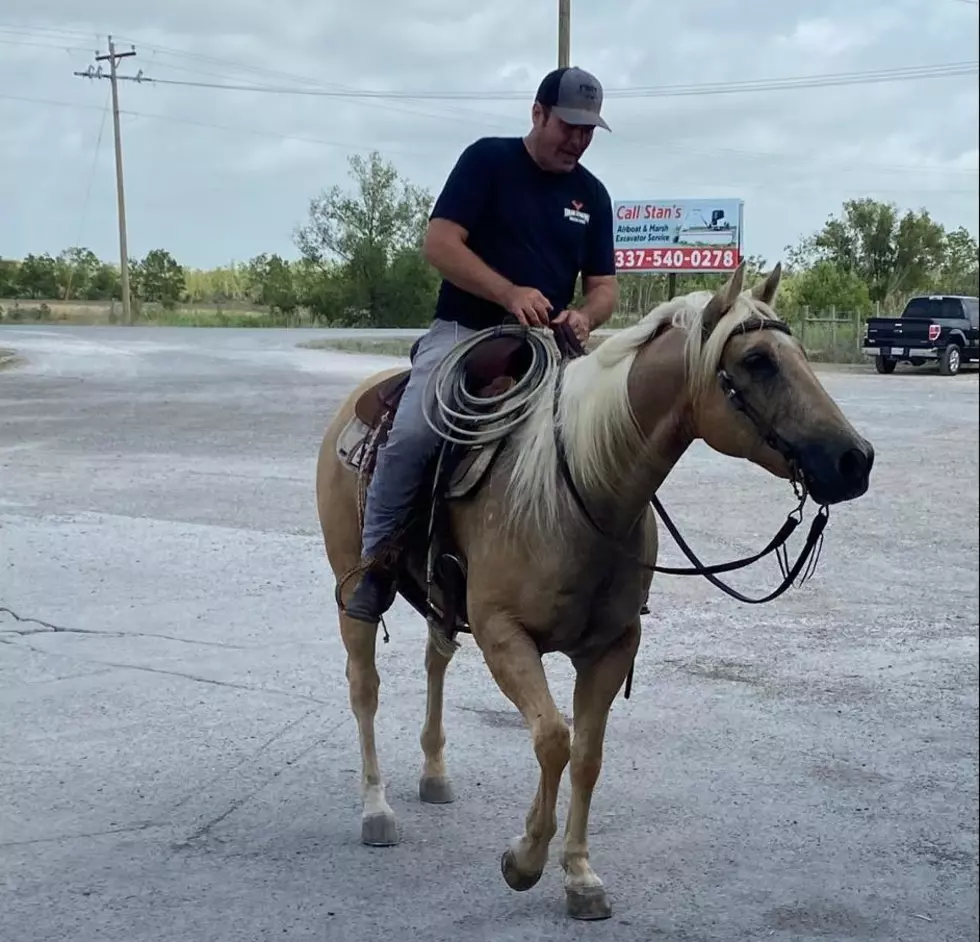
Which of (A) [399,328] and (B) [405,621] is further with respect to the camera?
(B) [405,621]

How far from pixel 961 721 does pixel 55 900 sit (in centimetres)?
339

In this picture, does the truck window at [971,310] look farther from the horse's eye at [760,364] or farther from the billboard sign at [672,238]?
the horse's eye at [760,364]

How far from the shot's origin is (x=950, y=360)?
40.1 ft

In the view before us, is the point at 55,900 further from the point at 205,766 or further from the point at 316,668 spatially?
the point at 316,668

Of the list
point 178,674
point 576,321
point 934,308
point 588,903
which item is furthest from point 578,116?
point 934,308

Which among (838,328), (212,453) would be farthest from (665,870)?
(212,453)

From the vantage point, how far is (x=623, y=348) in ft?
9.74

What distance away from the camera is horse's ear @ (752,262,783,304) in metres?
2.83

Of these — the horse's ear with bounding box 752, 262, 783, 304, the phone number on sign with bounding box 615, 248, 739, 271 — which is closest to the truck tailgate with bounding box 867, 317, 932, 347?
the phone number on sign with bounding box 615, 248, 739, 271

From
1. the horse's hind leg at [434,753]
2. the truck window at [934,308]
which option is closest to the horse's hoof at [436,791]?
the horse's hind leg at [434,753]

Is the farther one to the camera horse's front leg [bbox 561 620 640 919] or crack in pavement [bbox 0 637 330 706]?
crack in pavement [bbox 0 637 330 706]

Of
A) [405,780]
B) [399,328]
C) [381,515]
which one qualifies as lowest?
[405,780]

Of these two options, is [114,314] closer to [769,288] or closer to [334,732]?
[334,732]

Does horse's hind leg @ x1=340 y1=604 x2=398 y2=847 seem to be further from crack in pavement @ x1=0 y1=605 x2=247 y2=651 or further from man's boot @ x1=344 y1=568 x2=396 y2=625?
crack in pavement @ x1=0 y1=605 x2=247 y2=651
